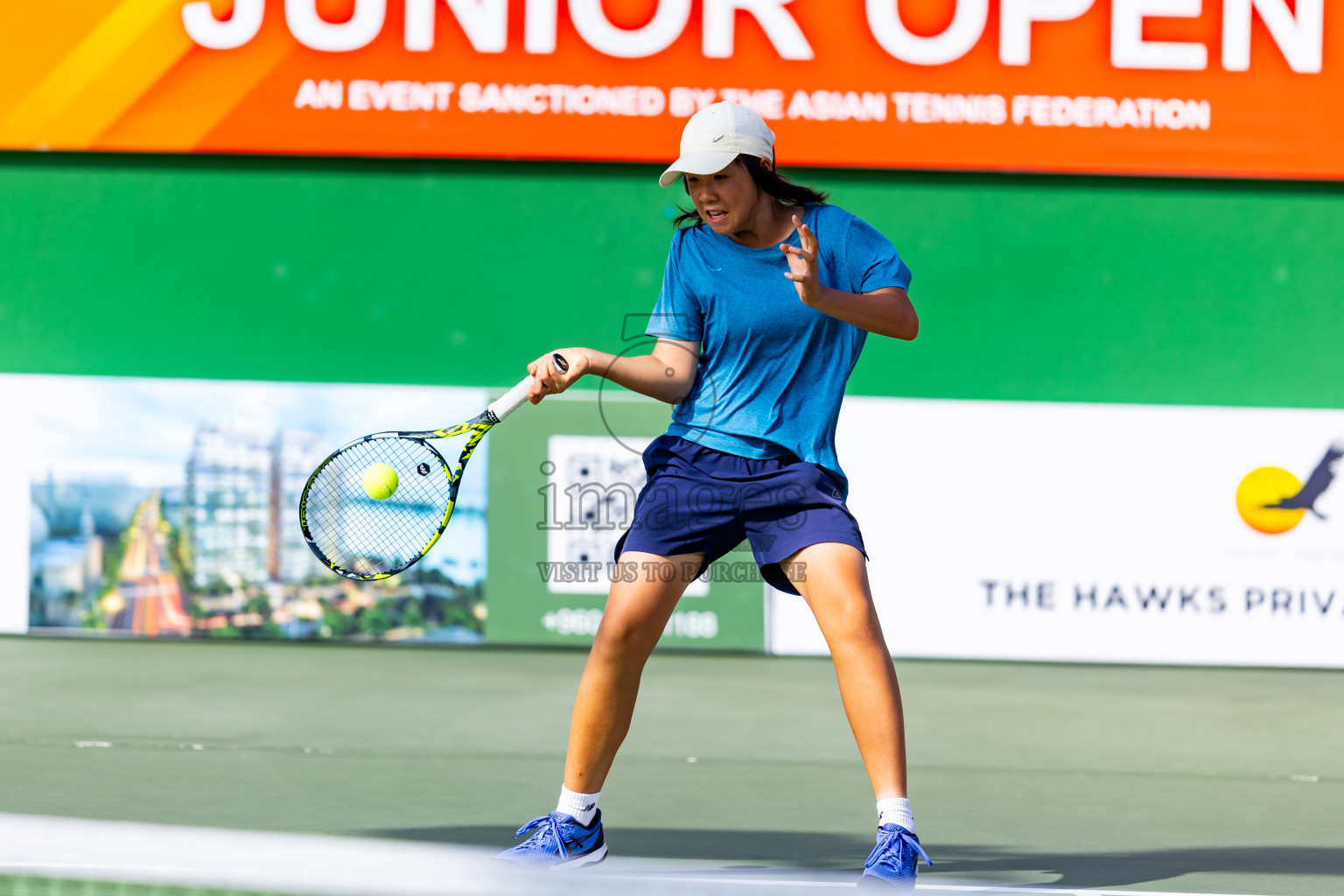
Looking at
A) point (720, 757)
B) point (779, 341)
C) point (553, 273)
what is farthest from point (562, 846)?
point (553, 273)

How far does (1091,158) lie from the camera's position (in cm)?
598

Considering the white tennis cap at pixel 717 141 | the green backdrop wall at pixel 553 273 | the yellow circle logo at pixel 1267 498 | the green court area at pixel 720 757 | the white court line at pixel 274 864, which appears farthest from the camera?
the green backdrop wall at pixel 553 273

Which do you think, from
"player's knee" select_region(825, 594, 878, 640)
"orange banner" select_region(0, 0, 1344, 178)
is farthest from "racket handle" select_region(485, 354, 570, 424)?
"orange banner" select_region(0, 0, 1344, 178)

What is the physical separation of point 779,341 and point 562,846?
102cm

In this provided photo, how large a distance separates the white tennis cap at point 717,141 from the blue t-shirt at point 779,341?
20cm

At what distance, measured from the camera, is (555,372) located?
8.81 feet

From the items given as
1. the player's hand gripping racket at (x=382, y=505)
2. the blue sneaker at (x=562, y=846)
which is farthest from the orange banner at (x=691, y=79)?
the blue sneaker at (x=562, y=846)

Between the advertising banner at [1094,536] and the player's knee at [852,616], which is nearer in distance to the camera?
the player's knee at [852,616]

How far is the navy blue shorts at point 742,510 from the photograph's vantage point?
274 cm

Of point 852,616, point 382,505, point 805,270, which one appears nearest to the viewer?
point 805,270

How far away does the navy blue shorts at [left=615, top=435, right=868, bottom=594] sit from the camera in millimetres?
2742

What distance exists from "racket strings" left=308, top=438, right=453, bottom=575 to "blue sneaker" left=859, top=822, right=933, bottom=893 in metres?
1.28

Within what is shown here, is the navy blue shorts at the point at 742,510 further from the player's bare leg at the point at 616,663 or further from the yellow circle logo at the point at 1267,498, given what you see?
the yellow circle logo at the point at 1267,498

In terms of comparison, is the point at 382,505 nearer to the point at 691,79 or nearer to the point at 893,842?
the point at 893,842
